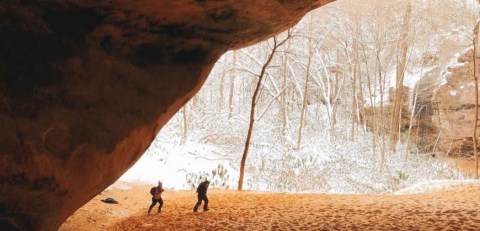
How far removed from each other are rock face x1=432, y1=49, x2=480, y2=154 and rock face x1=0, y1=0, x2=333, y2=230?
19928 mm

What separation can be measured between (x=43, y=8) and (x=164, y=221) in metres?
4.80

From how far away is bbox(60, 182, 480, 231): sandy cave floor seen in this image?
6.21 meters

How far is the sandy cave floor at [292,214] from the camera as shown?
20.4ft

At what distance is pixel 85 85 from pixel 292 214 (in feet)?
15.7

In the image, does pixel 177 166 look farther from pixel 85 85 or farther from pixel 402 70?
pixel 402 70

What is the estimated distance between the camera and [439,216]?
6383mm

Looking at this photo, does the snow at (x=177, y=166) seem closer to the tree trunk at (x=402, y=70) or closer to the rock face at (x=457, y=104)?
the tree trunk at (x=402, y=70)

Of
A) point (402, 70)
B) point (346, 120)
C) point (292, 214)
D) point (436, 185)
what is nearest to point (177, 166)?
point (292, 214)

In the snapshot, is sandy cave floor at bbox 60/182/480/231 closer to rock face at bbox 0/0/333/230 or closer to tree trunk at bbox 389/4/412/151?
rock face at bbox 0/0/333/230

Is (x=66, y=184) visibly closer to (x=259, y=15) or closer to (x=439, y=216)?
(x=259, y=15)

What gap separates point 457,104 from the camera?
2269cm

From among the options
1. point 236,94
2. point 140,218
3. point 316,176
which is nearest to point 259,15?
point 140,218

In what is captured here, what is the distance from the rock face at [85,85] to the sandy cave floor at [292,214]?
2515mm

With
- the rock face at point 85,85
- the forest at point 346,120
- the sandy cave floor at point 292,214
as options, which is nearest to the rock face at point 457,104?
the forest at point 346,120
